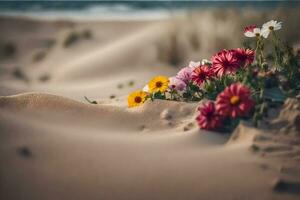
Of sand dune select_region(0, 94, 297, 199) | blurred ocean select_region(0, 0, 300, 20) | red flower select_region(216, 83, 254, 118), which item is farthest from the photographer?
blurred ocean select_region(0, 0, 300, 20)

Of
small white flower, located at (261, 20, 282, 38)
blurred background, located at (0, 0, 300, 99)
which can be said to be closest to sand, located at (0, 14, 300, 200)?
small white flower, located at (261, 20, 282, 38)

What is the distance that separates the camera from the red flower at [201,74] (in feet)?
12.2

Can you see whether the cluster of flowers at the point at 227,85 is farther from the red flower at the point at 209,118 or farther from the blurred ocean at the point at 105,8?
the blurred ocean at the point at 105,8

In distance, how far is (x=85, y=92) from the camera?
733 centimetres

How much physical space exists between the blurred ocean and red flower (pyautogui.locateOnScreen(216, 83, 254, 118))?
36.4 ft

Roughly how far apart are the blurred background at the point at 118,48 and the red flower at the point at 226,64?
3051 millimetres

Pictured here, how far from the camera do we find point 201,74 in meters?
3.73

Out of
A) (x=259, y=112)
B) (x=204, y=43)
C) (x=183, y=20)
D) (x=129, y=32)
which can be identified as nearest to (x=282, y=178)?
(x=259, y=112)

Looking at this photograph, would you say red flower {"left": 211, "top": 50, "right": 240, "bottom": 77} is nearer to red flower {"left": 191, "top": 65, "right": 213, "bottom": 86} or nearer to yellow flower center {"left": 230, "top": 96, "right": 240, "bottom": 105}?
red flower {"left": 191, "top": 65, "right": 213, "bottom": 86}

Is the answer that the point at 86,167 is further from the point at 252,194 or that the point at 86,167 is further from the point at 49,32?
the point at 49,32

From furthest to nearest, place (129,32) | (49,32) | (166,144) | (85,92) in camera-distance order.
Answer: (49,32)
(129,32)
(85,92)
(166,144)

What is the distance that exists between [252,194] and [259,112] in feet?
→ 2.08

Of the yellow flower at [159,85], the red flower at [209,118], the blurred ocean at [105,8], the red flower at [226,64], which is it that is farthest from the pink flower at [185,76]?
the blurred ocean at [105,8]

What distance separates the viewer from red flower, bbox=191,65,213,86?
371cm
